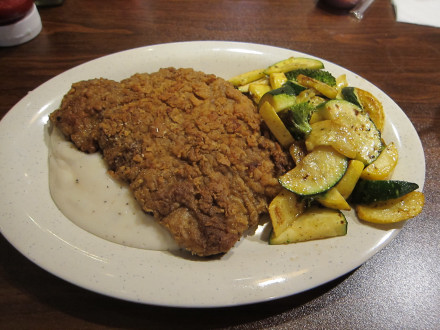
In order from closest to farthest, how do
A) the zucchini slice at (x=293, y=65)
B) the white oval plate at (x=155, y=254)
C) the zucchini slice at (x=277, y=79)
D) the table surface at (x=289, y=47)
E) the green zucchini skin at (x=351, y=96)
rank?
the white oval plate at (x=155, y=254)
the table surface at (x=289, y=47)
the green zucchini skin at (x=351, y=96)
the zucchini slice at (x=277, y=79)
the zucchini slice at (x=293, y=65)

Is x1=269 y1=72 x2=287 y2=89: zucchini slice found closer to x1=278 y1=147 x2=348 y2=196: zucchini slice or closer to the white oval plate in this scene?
x1=278 y1=147 x2=348 y2=196: zucchini slice

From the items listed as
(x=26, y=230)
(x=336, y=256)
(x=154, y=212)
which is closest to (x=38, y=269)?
(x=26, y=230)

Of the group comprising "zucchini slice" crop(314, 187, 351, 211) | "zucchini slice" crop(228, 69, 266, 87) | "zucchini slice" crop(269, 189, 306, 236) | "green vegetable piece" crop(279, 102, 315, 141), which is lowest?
"zucchini slice" crop(269, 189, 306, 236)

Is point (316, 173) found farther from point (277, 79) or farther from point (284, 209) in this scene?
point (277, 79)

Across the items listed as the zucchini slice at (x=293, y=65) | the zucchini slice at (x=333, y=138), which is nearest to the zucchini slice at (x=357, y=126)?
the zucchini slice at (x=333, y=138)

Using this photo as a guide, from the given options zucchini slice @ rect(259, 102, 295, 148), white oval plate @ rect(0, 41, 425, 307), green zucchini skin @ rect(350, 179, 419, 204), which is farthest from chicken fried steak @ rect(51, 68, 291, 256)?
green zucchini skin @ rect(350, 179, 419, 204)

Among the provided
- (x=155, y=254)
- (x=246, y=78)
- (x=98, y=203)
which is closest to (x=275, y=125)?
(x=246, y=78)

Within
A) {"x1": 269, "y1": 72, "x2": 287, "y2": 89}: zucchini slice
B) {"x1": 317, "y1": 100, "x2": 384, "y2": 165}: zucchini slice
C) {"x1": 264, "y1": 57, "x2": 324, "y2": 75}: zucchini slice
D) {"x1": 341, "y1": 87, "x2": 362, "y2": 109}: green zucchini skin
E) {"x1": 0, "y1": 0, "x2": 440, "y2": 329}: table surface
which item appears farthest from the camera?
{"x1": 264, "y1": 57, "x2": 324, "y2": 75}: zucchini slice

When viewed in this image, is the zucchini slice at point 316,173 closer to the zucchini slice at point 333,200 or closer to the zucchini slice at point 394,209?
the zucchini slice at point 333,200
